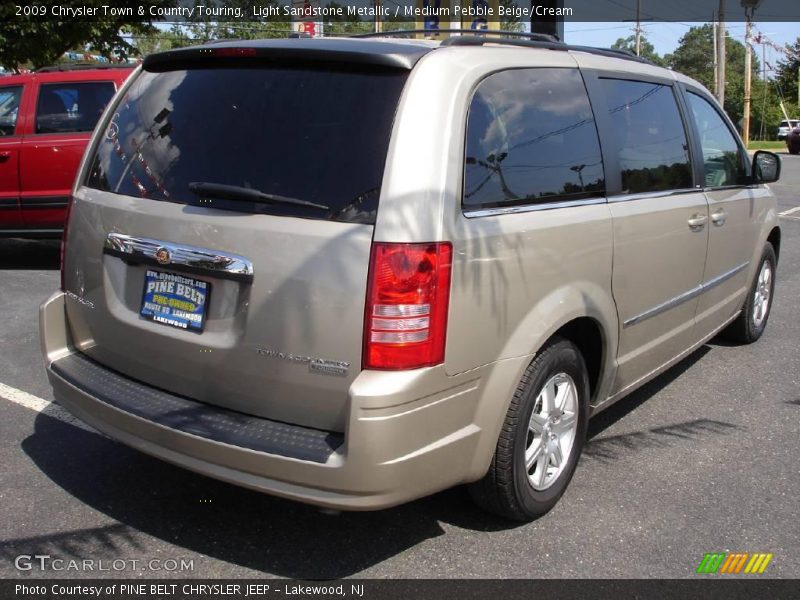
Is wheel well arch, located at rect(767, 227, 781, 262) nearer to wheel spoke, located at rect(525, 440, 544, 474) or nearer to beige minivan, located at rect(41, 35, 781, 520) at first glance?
beige minivan, located at rect(41, 35, 781, 520)

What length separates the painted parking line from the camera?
4.37 m

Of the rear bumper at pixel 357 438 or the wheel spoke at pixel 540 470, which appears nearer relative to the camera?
the rear bumper at pixel 357 438

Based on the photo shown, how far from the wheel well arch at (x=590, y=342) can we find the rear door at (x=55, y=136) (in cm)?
614

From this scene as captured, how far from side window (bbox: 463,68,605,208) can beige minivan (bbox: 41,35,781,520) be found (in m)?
0.01

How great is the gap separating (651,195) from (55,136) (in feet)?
20.7

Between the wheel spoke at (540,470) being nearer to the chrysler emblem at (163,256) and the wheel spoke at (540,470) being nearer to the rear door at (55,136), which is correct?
the chrysler emblem at (163,256)

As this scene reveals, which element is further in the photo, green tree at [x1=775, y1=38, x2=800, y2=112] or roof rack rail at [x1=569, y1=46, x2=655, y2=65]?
green tree at [x1=775, y1=38, x2=800, y2=112]

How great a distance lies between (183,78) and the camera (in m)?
3.31

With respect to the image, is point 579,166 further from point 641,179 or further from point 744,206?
point 744,206

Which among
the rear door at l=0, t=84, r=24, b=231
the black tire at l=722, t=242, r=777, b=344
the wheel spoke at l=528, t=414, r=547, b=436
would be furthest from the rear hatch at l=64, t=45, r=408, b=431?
the rear door at l=0, t=84, r=24, b=231

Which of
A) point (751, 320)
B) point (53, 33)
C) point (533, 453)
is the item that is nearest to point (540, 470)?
point (533, 453)

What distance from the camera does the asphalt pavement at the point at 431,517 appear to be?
308 centimetres

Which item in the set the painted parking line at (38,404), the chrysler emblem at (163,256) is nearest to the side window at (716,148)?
the chrysler emblem at (163,256)

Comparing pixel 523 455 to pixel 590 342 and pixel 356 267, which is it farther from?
pixel 356 267
